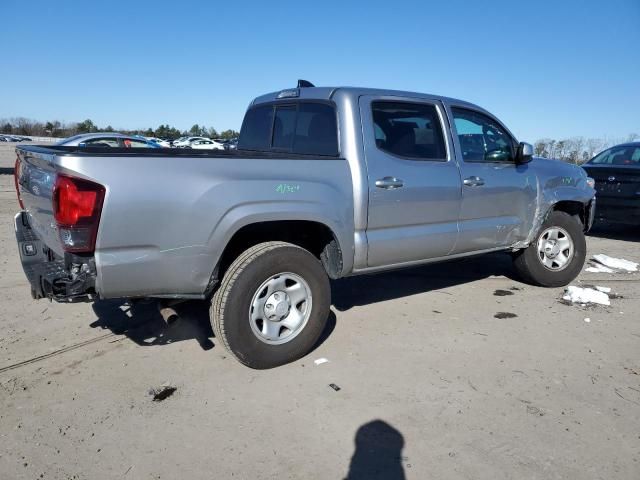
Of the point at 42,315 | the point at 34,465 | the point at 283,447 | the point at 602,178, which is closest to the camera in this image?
the point at 34,465

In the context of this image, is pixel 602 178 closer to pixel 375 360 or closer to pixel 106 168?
pixel 375 360

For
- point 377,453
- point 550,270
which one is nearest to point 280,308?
point 377,453

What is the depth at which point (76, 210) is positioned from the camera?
2547 millimetres

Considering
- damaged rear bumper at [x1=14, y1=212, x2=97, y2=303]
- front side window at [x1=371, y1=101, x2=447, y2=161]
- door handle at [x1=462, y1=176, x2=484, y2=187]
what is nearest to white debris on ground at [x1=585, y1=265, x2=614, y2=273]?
door handle at [x1=462, y1=176, x2=484, y2=187]

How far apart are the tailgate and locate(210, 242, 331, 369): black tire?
1.01 m

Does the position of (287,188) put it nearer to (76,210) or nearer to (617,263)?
(76,210)

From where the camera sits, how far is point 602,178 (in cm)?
801

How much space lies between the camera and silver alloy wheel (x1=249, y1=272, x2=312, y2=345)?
3.27 m

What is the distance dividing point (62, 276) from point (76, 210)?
0.48 meters

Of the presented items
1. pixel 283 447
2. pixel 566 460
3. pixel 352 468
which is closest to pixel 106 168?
pixel 283 447

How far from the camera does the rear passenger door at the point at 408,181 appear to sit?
3672 mm

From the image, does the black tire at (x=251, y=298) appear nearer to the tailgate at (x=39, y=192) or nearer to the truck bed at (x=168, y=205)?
the truck bed at (x=168, y=205)

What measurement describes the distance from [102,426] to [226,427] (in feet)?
2.32

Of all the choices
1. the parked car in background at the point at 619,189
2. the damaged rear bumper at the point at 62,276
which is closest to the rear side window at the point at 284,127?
the damaged rear bumper at the point at 62,276
